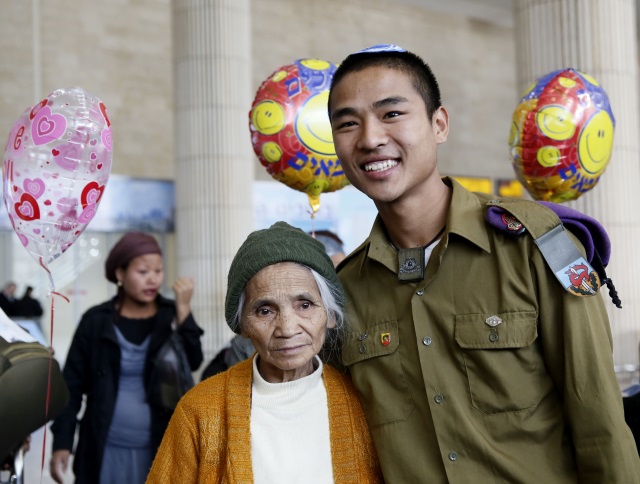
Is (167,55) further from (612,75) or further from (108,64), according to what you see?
(612,75)

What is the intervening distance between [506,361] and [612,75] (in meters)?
7.71

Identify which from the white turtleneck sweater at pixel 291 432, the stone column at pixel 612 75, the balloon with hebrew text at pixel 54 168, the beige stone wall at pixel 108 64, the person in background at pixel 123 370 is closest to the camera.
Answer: the white turtleneck sweater at pixel 291 432

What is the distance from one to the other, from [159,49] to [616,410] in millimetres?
17510

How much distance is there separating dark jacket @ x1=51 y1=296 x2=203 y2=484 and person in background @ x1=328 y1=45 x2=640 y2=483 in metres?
2.30

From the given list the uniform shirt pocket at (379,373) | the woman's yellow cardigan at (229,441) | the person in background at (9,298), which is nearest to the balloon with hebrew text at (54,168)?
the woman's yellow cardigan at (229,441)

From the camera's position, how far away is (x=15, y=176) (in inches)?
126

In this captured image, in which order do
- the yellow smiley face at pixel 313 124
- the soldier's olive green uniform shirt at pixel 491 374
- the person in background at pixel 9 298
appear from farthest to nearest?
the person in background at pixel 9 298 → the yellow smiley face at pixel 313 124 → the soldier's olive green uniform shirt at pixel 491 374

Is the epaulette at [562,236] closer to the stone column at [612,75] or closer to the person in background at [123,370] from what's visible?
the person in background at [123,370]

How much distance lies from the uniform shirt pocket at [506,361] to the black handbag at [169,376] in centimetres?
233

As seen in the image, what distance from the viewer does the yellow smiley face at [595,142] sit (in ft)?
14.6

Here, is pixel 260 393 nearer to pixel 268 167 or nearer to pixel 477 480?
pixel 477 480

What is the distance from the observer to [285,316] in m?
2.09

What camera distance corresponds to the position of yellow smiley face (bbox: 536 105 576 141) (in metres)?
4.37

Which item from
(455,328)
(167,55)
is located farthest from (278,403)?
(167,55)
